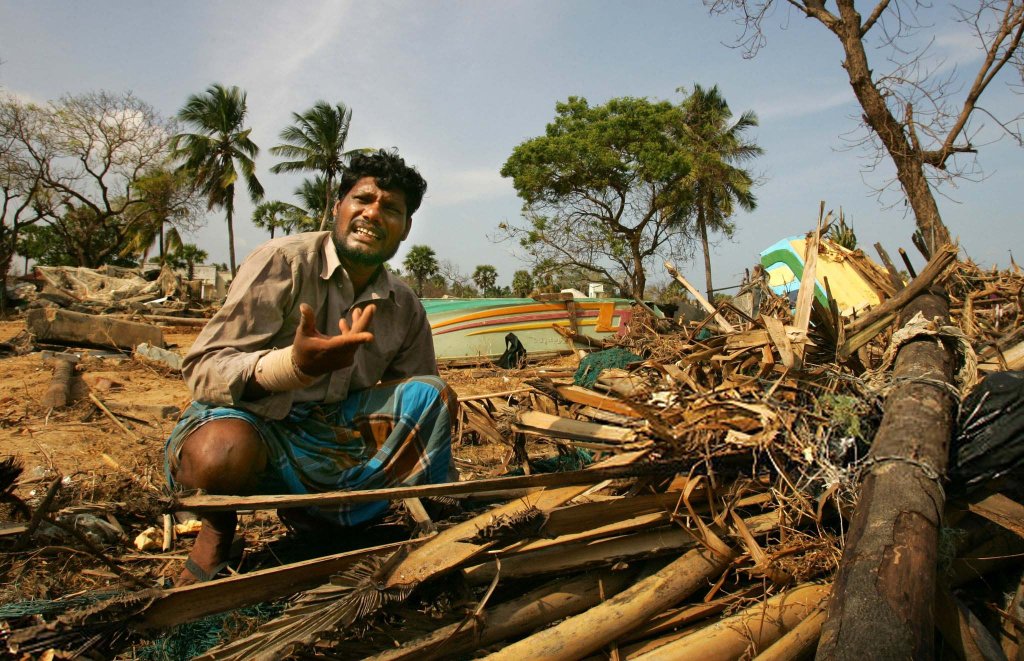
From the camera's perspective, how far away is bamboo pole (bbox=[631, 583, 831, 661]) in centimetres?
138

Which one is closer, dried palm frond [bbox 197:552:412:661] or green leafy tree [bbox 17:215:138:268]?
dried palm frond [bbox 197:552:412:661]

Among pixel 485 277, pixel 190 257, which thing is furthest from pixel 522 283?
pixel 190 257

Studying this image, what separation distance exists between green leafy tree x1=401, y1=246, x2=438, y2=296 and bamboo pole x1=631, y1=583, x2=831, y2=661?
33394 millimetres

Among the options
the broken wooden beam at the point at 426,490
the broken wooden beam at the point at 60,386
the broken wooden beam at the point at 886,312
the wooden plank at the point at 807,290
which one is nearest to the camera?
the broken wooden beam at the point at 426,490

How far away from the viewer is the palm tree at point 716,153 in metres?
22.0

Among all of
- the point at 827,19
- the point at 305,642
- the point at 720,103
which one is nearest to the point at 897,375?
the point at 305,642

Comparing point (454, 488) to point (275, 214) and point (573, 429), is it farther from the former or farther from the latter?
point (275, 214)

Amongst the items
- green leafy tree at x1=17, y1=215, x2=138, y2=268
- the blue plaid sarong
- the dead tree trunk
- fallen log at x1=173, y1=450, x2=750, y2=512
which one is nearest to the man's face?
the blue plaid sarong

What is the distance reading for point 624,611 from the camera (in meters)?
1.46

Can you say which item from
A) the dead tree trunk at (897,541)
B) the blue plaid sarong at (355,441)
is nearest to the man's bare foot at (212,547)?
the blue plaid sarong at (355,441)

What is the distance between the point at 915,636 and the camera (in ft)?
3.71

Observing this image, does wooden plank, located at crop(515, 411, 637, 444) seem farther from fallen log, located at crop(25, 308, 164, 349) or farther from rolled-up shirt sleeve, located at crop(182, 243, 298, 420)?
fallen log, located at crop(25, 308, 164, 349)

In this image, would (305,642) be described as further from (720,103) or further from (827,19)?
(720,103)

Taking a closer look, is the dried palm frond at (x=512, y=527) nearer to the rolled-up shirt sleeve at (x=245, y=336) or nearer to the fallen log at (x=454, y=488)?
the fallen log at (x=454, y=488)
